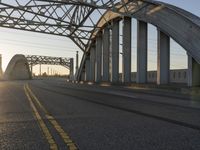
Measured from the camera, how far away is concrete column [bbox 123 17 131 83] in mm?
49594

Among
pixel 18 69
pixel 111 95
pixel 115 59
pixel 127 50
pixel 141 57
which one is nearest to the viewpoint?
pixel 111 95

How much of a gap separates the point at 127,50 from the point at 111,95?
24.3 metres

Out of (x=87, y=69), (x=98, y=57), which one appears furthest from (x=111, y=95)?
(x=87, y=69)

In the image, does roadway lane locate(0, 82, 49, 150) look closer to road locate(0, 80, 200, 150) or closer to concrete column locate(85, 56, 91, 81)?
road locate(0, 80, 200, 150)

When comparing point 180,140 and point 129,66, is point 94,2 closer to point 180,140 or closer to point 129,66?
point 129,66

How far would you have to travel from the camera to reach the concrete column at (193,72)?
1419 inches

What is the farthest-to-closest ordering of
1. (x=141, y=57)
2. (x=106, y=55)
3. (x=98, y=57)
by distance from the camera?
1. (x=98, y=57)
2. (x=106, y=55)
3. (x=141, y=57)

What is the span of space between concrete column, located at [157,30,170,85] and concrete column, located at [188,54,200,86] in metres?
4.67

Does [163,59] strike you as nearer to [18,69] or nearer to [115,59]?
[115,59]

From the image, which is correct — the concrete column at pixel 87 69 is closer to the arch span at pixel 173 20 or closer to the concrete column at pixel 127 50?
the concrete column at pixel 127 50

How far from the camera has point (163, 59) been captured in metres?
40.9

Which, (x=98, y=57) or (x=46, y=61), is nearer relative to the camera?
(x=98, y=57)

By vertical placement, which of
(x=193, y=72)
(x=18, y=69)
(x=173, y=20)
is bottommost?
(x=193, y=72)

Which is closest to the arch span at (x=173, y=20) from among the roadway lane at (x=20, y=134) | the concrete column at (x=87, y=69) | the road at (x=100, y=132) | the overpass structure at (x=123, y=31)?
the overpass structure at (x=123, y=31)
